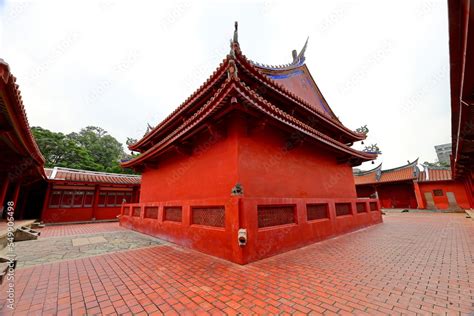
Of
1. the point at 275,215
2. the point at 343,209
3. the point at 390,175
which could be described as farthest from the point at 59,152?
the point at 390,175

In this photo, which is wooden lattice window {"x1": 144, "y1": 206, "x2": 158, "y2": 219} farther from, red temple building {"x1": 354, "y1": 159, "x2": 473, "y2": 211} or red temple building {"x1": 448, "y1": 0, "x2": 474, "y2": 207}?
red temple building {"x1": 354, "y1": 159, "x2": 473, "y2": 211}

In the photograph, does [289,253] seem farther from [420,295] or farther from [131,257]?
[131,257]

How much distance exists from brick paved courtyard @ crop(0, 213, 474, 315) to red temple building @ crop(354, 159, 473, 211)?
1729 centimetres

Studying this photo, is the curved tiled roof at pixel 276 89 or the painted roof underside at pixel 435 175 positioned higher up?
the curved tiled roof at pixel 276 89

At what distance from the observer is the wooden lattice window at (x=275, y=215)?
14.1ft

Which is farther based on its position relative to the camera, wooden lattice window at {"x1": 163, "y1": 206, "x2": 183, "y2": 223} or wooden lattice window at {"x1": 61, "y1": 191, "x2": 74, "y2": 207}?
wooden lattice window at {"x1": 61, "y1": 191, "x2": 74, "y2": 207}

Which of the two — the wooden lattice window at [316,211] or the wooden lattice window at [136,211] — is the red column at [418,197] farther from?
the wooden lattice window at [136,211]

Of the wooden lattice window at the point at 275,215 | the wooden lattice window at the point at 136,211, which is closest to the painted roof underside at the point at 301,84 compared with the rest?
the wooden lattice window at the point at 275,215

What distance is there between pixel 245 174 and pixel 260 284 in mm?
2323

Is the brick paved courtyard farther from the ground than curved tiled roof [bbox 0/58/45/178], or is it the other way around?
curved tiled roof [bbox 0/58/45/178]

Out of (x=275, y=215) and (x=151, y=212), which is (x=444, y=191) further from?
(x=151, y=212)

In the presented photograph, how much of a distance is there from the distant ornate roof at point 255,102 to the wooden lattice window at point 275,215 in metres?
2.11

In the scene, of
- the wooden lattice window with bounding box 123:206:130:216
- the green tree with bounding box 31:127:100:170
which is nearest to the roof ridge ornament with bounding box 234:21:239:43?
the wooden lattice window with bounding box 123:206:130:216

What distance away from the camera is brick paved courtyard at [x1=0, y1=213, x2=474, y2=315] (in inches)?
87.2
